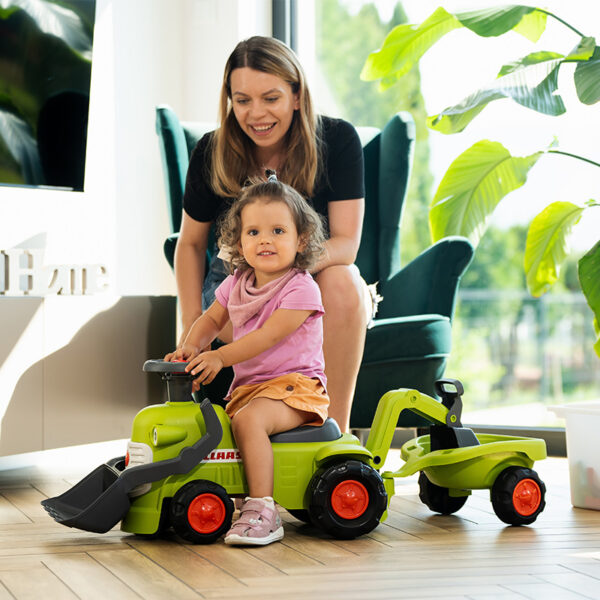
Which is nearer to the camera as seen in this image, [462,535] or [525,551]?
[525,551]

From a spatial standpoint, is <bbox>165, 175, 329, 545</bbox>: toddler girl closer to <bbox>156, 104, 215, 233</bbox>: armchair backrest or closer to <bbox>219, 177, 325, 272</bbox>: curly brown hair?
<bbox>219, 177, 325, 272</bbox>: curly brown hair

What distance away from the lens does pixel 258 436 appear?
158cm

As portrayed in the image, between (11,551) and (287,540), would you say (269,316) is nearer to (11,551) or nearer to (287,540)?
(287,540)

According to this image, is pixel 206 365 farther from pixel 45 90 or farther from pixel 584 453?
pixel 45 90

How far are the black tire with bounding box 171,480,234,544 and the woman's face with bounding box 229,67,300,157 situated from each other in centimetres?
84

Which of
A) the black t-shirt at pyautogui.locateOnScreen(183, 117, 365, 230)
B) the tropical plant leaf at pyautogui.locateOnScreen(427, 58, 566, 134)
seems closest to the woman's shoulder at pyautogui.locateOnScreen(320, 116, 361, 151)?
the black t-shirt at pyautogui.locateOnScreen(183, 117, 365, 230)

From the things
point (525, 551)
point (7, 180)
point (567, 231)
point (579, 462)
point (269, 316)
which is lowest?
point (525, 551)

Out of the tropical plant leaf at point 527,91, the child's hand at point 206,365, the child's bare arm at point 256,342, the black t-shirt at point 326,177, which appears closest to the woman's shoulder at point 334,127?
the black t-shirt at point 326,177

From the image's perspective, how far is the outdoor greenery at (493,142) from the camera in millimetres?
2203

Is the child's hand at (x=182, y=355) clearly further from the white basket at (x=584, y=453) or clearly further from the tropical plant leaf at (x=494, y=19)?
the tropical plant leaf at (x=494, y=19)

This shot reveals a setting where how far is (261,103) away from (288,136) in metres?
0.13

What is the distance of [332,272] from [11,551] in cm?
86

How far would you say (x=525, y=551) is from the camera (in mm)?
1523

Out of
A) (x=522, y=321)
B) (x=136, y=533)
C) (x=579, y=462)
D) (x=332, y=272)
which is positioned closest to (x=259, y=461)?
(x=136, y=533)
